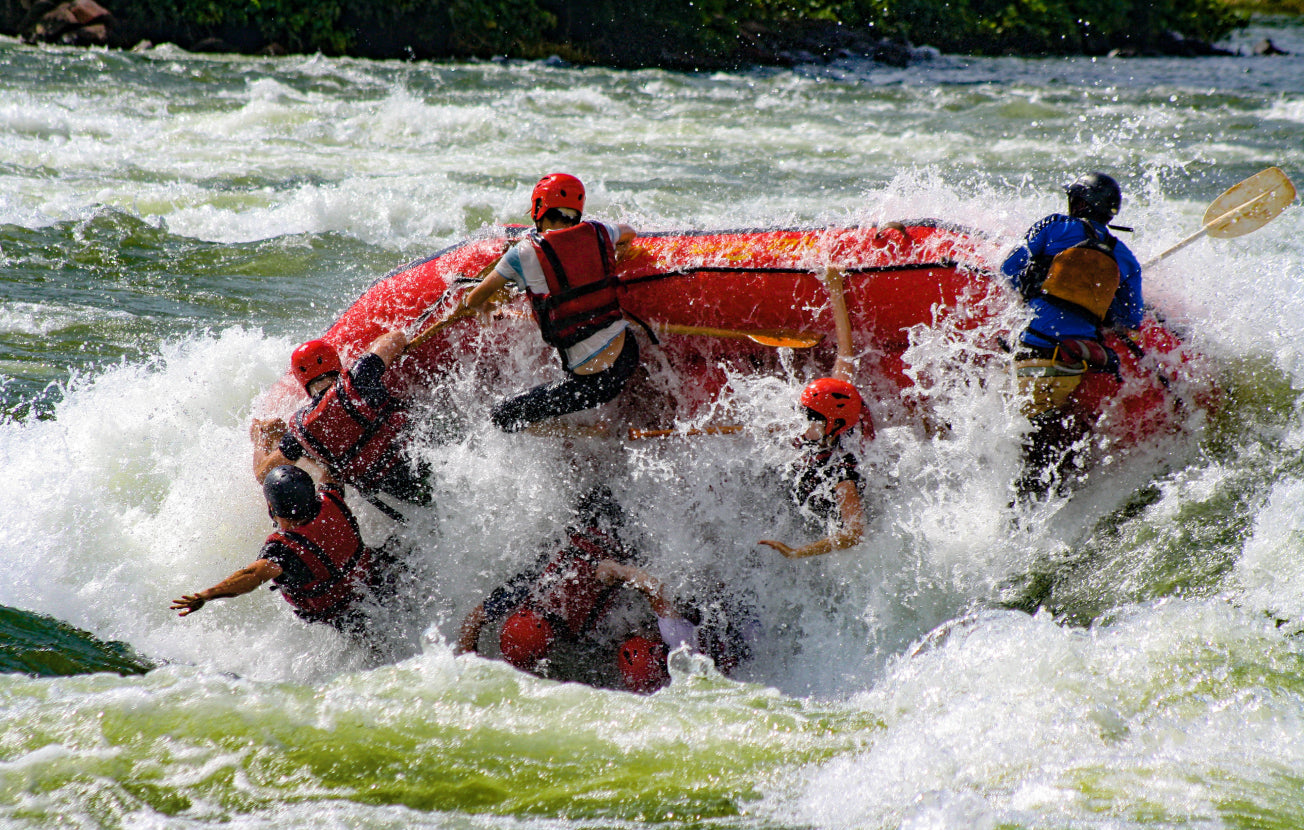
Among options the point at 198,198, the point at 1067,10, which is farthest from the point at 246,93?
the point at 1067,10

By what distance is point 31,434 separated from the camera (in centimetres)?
500

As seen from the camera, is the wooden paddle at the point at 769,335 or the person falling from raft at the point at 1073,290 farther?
the wooden paddle at the point at 769,335

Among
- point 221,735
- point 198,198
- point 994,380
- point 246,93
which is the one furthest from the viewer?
point 246,93

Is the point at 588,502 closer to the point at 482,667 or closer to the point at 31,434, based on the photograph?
the point at 482,667

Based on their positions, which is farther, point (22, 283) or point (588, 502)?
point (22, 283)

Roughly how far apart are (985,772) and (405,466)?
2.72 metres

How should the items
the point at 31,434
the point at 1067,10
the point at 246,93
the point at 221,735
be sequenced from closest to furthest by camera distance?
1. the point at 221,735
2. the point at 31,434
3. the point at 246,93
4. the point at 1067,10

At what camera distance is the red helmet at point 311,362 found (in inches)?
169

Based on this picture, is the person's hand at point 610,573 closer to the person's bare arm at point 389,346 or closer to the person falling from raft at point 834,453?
the person falling from raft at point 834,453

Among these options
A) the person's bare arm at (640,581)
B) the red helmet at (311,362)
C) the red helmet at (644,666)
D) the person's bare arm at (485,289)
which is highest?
the person's bare arm at (485,289)

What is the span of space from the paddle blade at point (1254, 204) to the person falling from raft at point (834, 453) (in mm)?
1501

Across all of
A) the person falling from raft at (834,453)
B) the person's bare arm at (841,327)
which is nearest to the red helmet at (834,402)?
the person falling from raft at (834,453)

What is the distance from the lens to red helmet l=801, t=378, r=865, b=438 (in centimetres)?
370

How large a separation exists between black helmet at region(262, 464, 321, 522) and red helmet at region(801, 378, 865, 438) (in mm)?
1920
